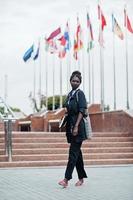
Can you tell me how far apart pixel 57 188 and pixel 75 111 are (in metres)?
1.14

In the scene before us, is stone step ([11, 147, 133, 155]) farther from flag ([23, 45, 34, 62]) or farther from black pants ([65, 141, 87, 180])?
flag ([23, 45, 34, 62])

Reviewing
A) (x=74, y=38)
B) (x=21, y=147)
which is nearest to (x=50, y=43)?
(x=74, y=38)

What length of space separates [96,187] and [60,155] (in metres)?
4.98

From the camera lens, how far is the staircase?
11562 millimetres

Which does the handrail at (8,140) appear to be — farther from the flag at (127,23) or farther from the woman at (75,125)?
the flag at (127,23)

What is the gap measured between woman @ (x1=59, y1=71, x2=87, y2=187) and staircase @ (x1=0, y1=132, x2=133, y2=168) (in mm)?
3924

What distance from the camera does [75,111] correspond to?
7.46 m

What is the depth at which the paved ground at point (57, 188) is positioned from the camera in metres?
6.14

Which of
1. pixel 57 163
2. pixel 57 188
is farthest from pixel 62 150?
pixel 57 188

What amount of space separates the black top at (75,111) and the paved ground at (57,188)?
0.71m

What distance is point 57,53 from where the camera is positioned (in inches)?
1187

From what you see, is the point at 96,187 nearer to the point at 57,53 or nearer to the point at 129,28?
the point at 129,28

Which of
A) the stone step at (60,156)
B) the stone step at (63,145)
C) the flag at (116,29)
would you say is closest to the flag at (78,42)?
the flag at (116,29)

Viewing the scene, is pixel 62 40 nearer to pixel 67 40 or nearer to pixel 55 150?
pixel 67 40
